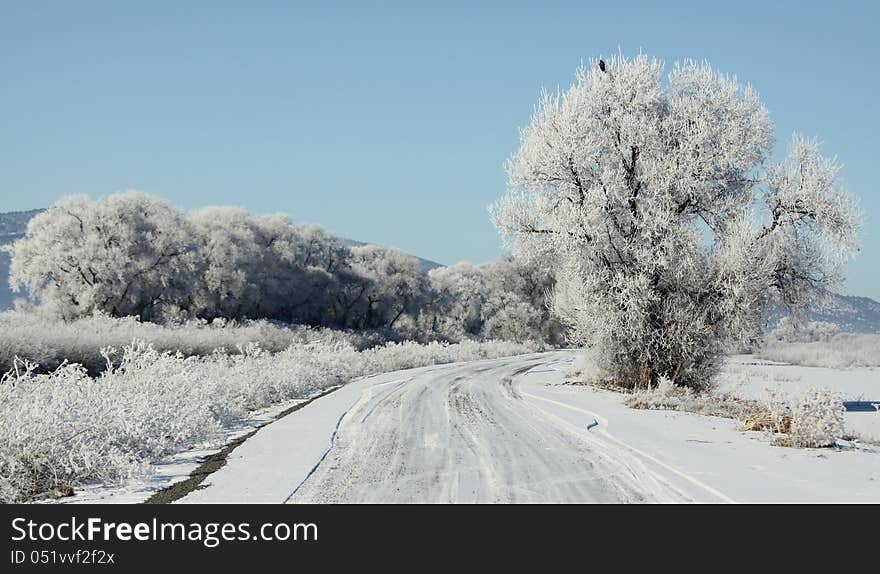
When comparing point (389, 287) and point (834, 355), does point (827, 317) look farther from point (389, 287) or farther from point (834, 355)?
point (389, 287)

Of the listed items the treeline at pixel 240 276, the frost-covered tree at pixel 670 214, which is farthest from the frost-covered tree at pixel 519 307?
the frost-covered tree at pixel 670 214

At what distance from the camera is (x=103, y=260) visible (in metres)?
45.2

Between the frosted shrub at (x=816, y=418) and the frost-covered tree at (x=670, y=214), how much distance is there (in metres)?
7.11

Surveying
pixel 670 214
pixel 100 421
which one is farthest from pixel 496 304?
pixel 100 421

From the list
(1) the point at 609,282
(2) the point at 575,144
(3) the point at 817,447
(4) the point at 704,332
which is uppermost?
(2) the point at 575,144

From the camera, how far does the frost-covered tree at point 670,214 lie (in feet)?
60.2

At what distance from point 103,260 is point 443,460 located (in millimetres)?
42560

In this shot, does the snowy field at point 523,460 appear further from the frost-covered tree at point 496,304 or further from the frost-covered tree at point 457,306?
the frost-covered tree at point 457,306

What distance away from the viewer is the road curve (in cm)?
712

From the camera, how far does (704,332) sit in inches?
739

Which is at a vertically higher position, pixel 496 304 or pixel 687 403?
pixel 496 304
